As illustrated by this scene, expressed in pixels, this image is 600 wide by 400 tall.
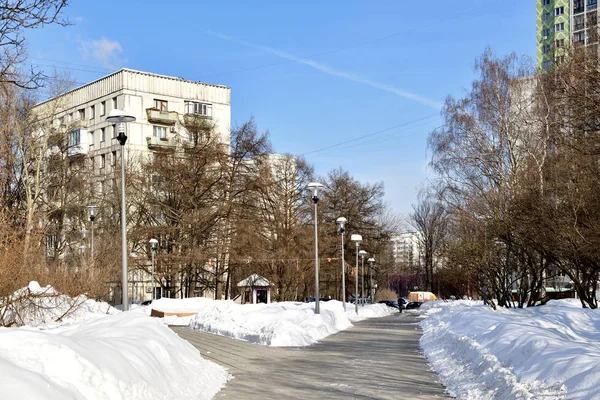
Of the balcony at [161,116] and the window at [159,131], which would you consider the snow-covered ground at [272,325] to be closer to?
the balcony at [161,116]

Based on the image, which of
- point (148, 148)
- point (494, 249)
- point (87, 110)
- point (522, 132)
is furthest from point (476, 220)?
point (87, 110)

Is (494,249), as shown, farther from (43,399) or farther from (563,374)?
(43,399)

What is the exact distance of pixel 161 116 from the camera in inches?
2677

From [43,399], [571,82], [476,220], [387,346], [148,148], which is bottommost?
[387,346]

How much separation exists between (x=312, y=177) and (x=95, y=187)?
18.8m

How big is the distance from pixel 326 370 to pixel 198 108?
58.9 meters

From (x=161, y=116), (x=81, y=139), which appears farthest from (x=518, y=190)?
(x=81, y=139)

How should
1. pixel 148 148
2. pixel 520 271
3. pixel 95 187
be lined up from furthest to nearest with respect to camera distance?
pixel 148 148
pixel 95 187
pixel 520 271

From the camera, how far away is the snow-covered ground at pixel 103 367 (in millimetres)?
6715

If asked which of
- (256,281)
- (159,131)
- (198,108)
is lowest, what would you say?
(256,281)

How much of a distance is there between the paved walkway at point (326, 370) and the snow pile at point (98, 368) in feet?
2.72

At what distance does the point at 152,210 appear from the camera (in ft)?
166

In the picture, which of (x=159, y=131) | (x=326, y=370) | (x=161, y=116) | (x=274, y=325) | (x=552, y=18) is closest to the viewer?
(x=326, y=370)

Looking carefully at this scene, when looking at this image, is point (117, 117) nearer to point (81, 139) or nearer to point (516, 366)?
point (516, 366)
